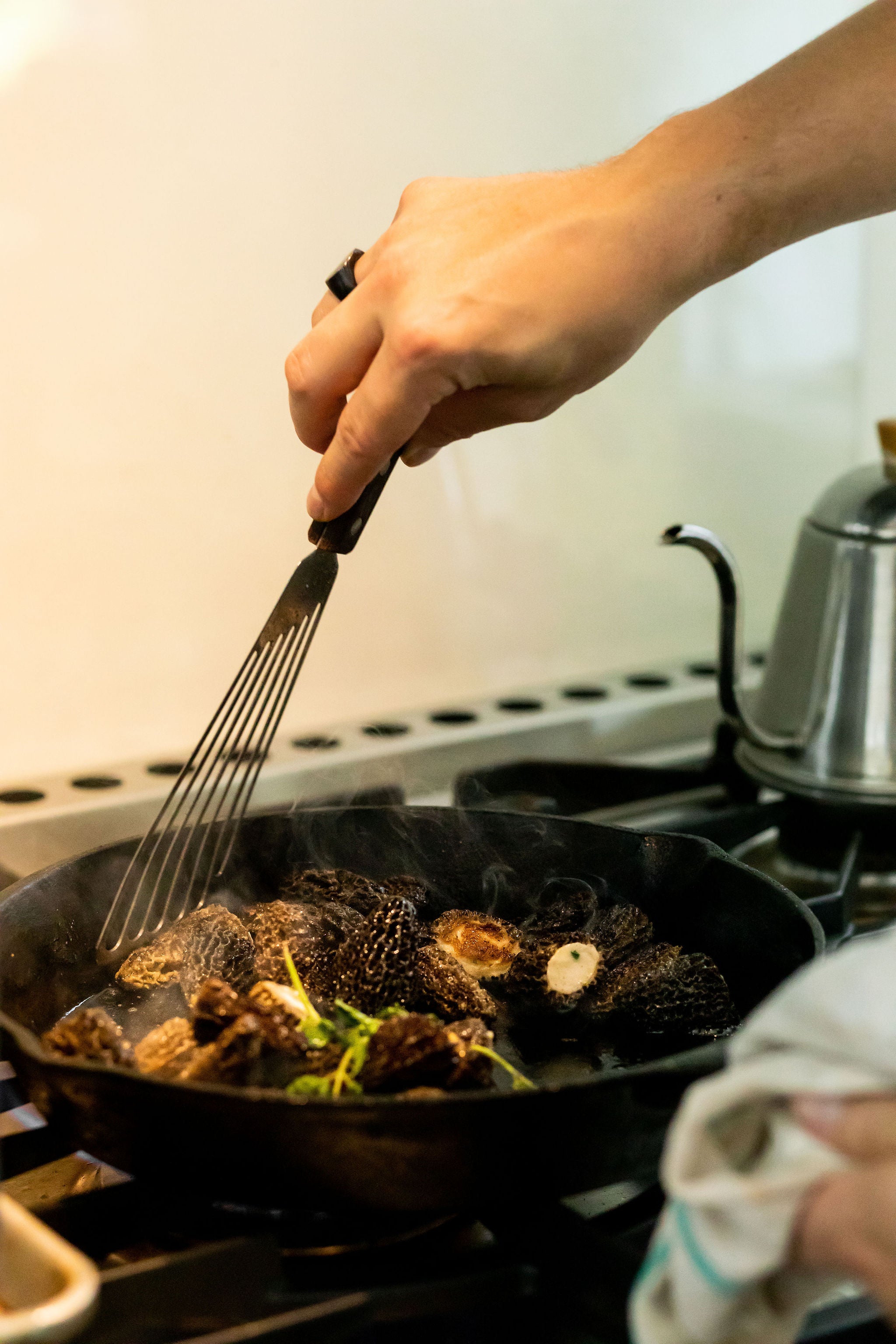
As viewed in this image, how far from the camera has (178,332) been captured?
1202mm

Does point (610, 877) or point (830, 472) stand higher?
point (830, 472)

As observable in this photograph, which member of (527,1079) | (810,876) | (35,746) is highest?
(35,746)

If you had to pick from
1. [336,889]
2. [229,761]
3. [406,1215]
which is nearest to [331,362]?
[229,761]

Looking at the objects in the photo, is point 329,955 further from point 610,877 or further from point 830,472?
point 830,472

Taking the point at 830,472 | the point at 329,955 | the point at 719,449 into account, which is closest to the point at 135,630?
the point at 329,955

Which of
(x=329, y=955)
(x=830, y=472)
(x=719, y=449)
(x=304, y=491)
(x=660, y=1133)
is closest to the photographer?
(x=660, y=1133)

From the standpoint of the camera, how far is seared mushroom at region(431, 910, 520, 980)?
0.88 metres

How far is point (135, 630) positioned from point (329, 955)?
505 millimetres

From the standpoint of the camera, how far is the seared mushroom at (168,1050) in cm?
68

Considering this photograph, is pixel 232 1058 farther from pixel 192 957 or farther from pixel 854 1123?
pixel 854 1123

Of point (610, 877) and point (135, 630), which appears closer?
point (610, 877)

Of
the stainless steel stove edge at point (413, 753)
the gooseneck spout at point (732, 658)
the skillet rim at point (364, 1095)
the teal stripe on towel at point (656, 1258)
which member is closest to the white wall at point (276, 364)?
the stainless steel stove edge at point (413, 753)

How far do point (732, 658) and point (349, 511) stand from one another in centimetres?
53

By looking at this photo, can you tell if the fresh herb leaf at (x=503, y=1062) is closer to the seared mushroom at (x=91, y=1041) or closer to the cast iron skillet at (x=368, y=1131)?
the cast iron skillet at (x=368, y=1131)
